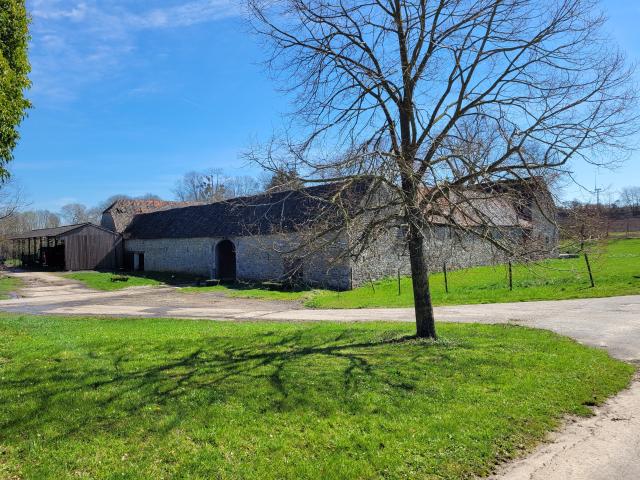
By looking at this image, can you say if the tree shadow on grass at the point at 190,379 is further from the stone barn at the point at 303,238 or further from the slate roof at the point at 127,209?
the slate roof at the point at 127,209

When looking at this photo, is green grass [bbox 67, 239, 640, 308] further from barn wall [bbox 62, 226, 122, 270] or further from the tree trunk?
barn wall [bbox 62, 226, 122, 270]

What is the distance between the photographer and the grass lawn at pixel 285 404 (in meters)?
4.66

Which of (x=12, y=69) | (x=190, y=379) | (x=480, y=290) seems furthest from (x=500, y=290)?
(x=12, y=69)

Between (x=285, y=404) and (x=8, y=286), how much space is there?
106 ft

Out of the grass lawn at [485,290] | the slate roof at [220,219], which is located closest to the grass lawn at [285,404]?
the grass lawn at [485,290]

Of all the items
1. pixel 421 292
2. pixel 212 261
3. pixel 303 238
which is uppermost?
pixel 212 261

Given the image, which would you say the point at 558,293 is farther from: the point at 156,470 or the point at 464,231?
the point at 156,470

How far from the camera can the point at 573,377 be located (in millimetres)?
7520

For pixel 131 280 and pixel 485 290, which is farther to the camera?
pixel 131 280

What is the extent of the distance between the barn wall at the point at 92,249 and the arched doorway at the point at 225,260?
14053mm

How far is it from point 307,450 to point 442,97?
8073 mm

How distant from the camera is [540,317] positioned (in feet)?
45.6

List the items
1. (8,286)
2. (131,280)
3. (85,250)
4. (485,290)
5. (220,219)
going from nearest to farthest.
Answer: (485,290), (8,286), (131,280), (220,219), (85,250)

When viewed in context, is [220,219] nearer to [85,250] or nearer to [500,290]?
[85,250]
